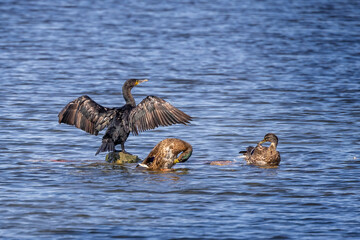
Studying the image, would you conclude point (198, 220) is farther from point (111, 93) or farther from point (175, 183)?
point (111, 93)

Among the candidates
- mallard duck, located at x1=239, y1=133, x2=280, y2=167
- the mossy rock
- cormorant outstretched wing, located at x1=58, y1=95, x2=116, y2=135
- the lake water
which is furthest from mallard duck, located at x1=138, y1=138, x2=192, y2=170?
cormorant outstretched wing, located at x1=58, y1=95, x2=116, y2=135

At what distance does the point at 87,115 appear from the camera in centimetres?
1382

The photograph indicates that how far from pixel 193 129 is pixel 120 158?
3255 mm

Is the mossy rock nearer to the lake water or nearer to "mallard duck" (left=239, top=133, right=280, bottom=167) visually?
the lake water

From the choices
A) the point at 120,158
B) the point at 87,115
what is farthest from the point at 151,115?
the point at 87,115

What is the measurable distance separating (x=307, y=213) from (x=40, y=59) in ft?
59.7

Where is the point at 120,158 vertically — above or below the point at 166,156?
below

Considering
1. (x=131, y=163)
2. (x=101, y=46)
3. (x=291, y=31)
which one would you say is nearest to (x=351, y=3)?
(x=291, y=31)

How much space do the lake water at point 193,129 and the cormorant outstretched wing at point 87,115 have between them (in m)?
0.55

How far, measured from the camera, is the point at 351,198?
10.9 meters

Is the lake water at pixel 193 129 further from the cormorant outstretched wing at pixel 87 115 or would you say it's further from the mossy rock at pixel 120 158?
the cormorant outstretched wing at pixel 87 115

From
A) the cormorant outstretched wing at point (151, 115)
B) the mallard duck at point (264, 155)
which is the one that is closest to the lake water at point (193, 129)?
the mallard duck at point (264, 155)

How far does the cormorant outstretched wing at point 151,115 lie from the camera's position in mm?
13461

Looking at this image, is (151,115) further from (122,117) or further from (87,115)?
(87,115)
